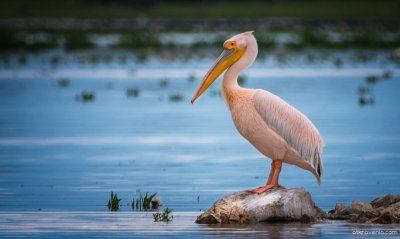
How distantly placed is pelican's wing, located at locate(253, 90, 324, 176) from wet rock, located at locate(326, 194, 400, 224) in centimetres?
36

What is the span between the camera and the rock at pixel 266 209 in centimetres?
973

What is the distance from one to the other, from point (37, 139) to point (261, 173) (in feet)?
16.2

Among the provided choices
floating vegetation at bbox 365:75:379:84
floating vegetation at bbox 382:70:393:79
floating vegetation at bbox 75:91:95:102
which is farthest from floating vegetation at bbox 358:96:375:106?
floating vegetation at bbox 382:70:393:79

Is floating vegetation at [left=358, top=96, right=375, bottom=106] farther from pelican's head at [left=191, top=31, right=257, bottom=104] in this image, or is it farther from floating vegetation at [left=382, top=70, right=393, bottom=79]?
pelican's head at [left=191, top=31, right=257, bottom=104]

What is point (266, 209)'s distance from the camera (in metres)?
9.75

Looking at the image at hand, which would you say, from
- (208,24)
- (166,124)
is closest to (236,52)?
(166,124)

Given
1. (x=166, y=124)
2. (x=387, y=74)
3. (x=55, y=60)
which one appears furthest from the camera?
(x=55, y=60)

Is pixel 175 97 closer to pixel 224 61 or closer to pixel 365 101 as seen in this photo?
pixel 365 101

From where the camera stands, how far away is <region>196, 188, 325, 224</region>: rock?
9.73 meters

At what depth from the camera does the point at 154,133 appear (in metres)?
18.0

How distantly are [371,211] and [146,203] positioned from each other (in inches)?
79.9

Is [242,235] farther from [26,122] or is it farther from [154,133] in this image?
[26,122]

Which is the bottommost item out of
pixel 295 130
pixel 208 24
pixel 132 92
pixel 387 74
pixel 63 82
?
pixel 295 130

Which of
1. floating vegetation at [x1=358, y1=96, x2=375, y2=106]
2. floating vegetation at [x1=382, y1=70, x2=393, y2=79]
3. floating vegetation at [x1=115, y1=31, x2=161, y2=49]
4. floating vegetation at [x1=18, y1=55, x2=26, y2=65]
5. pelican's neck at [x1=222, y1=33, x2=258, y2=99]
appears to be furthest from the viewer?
floating vegetation at [x1=115, y1=31, x2=161, y2=49]
